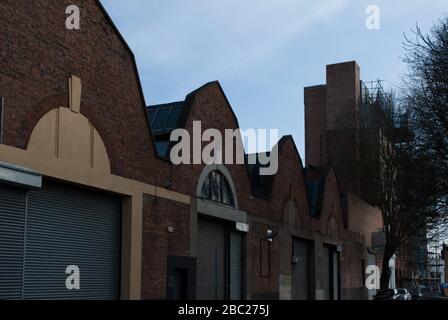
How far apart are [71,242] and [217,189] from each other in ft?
28.3

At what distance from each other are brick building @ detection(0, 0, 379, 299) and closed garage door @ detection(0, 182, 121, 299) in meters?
0.03

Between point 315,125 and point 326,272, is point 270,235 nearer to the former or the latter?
point 326,272

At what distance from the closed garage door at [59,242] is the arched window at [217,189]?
5.34 meters

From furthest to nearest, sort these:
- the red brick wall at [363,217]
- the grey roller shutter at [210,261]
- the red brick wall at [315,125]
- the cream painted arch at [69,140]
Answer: the red brick wall at [315,125] < the red brick wall at [363,217] < the grey roller shutter at [210,261] < the cream painted arch at [69,140]

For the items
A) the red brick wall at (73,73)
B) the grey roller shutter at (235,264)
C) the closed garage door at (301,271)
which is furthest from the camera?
the closed garage door at (301,271)

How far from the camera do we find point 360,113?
51094mm

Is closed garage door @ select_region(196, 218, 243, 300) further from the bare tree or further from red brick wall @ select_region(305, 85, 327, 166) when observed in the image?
red brick wall @ select_region(305, 85, 327, 166)

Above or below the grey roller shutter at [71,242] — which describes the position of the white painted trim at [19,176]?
above

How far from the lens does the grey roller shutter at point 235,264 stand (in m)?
23.8

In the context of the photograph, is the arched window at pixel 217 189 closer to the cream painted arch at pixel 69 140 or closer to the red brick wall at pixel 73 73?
the red brick wall at pixel 73 73

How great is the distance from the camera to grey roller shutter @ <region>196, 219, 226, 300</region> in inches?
850

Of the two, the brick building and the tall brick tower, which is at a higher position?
the tall brick tower

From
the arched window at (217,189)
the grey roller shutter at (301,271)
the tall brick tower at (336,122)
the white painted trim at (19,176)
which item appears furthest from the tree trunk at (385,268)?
the white painted trim at (19,176)

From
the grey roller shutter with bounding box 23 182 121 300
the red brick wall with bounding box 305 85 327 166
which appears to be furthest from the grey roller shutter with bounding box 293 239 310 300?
the red brick wall with bounding box 305 85 327 166
